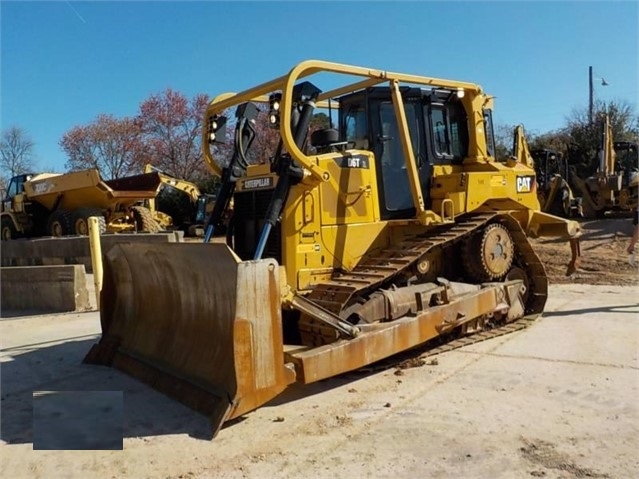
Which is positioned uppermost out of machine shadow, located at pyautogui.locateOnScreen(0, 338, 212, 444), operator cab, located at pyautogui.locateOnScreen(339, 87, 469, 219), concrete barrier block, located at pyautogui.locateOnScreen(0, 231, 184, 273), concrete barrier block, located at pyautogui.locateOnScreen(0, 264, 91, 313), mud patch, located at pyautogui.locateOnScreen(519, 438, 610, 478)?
operator cab, located at pyautogui.locateOnScreen(339, 87, 469, 219)

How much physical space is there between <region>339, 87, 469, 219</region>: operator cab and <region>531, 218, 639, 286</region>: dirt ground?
19.6ft

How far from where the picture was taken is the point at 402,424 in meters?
4.30

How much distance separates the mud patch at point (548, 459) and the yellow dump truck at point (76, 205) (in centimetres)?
1560

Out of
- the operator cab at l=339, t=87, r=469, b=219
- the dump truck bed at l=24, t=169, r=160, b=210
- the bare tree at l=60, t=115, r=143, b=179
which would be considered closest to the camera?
the operator cab at l=339, t=87, r=469, b=219

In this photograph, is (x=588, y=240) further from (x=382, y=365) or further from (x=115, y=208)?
(x=115, y=208)

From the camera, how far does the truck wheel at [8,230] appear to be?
2111 cm

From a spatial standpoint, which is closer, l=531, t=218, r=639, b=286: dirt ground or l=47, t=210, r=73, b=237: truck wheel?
l=531, t=218, r=639, b=286: dirt ground

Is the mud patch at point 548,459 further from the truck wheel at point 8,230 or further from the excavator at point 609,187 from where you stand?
the truck wheel at point 8,230

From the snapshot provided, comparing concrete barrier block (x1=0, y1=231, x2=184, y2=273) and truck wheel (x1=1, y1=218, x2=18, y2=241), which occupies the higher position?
truck wheel (x1=1, y1=218, x2=18, y2=241)

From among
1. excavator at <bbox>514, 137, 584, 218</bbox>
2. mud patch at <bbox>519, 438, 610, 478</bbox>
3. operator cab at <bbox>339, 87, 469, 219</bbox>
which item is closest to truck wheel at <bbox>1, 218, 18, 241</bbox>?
operator cab at <bbox>339, 87, 469, 219</bbox>

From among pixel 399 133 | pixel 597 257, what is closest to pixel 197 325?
pixel 399 133

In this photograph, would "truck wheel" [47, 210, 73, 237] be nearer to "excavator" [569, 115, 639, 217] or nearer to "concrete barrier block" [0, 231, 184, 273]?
"concrete barrier block" [0, 231, 184, 273]

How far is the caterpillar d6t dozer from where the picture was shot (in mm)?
4566

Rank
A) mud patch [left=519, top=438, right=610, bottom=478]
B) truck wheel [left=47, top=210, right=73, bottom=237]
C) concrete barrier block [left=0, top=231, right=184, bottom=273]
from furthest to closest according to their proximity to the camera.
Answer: truck wheel [left=47, top=210, right=73, bottom=237]
concrete barrier block [left=0, top=231, right=184, bottom=273]
mud patch [left=519, top=438, right=610, bottom=478]
